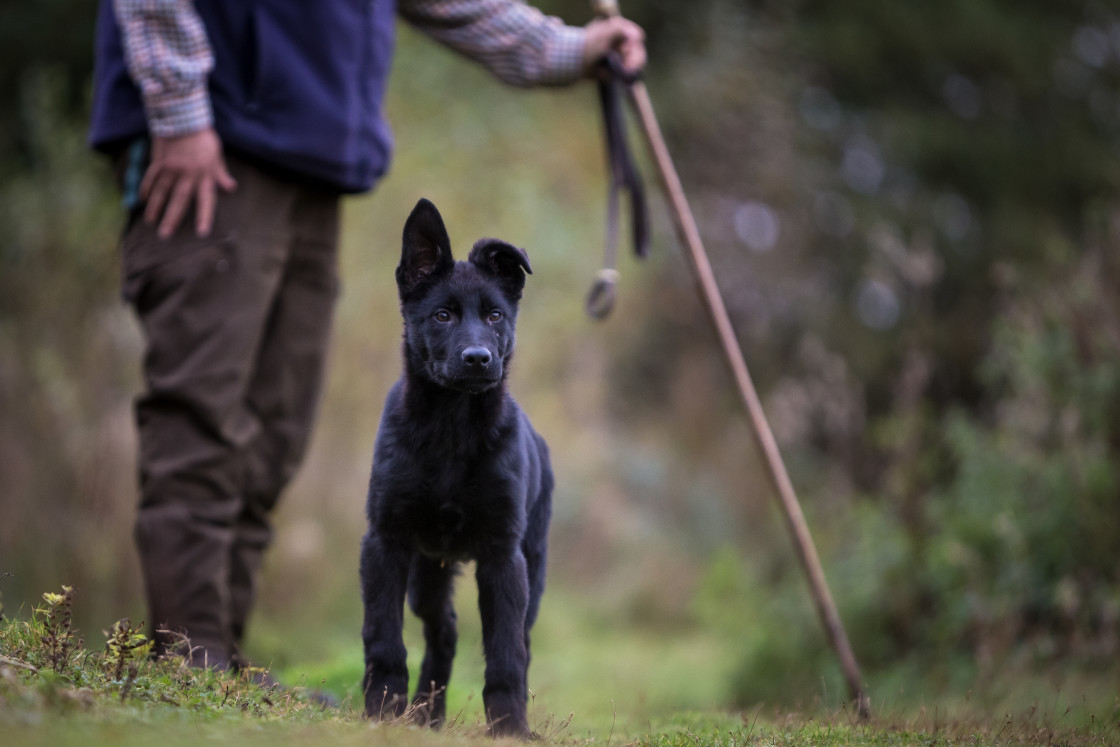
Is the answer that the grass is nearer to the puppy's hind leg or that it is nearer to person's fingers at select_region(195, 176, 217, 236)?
the puppy's hind leg

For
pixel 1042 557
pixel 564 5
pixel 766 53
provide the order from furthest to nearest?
pixel 766 53 < pixel 564 5 < pixel 1042 557

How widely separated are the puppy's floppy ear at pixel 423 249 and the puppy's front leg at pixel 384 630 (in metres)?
0.62

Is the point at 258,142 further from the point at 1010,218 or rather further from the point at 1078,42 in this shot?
the point at 1078,42

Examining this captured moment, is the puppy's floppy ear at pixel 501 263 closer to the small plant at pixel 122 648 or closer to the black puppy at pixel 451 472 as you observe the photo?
the black puppy at pixel 451 472

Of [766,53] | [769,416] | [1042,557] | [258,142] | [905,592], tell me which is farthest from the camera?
[766,53]

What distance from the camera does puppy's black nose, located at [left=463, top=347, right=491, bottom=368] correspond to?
241 centimetres

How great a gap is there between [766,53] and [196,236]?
35.1 feet

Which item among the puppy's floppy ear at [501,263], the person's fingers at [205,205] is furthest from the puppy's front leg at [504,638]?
the person's fingers at [205,205]

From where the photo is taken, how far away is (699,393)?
34.1 feet

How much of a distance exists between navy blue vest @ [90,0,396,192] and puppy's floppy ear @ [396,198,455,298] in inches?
44.7

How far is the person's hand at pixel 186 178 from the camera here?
3.38 m

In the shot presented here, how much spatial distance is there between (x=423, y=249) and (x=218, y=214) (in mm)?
1226

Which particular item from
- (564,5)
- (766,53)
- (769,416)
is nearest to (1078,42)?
(766,53)

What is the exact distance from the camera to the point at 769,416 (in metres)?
9.17
